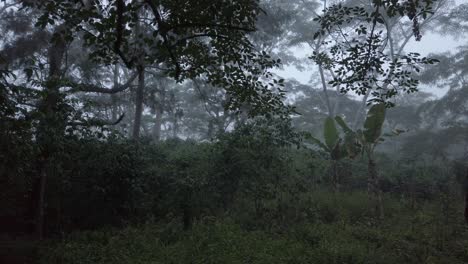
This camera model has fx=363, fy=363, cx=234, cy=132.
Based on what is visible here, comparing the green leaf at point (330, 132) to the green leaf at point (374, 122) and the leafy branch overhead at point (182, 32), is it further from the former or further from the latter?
the leafy branch overhead at point (182, 32)

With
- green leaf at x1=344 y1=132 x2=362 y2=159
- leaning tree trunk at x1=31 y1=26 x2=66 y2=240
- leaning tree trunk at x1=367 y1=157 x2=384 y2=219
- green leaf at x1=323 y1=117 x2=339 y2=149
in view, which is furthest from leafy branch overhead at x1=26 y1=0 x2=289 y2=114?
green leaf at x1=323 y1=117 x2=339 y2=149

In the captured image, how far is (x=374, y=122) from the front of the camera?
10.6 meters

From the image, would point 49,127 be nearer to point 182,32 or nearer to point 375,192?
point 182,32

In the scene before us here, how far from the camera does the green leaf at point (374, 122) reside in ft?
34.4

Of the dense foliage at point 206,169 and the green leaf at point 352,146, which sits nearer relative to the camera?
the dense foliage at point 206,169

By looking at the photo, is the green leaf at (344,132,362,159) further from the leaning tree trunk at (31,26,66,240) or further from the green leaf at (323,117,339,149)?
the leaning tree trunk at (31,26,66,240)

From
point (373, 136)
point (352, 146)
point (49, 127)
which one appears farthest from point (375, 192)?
point (49, 127)

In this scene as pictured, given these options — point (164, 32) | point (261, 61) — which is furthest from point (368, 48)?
point (164, 32)

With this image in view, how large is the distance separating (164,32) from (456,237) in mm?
8230

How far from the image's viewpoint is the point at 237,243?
290 inches

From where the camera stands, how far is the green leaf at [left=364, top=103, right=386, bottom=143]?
34.4ft

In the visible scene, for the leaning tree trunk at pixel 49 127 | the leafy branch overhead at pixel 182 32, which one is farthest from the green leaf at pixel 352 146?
the leaning tree trunk at pixel 49 127

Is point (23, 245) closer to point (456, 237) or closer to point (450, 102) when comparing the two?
point (456, 237)

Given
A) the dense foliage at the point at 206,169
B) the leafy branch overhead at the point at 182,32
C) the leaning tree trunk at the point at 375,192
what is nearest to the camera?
the leafy branch overhead at the point at 182,32
